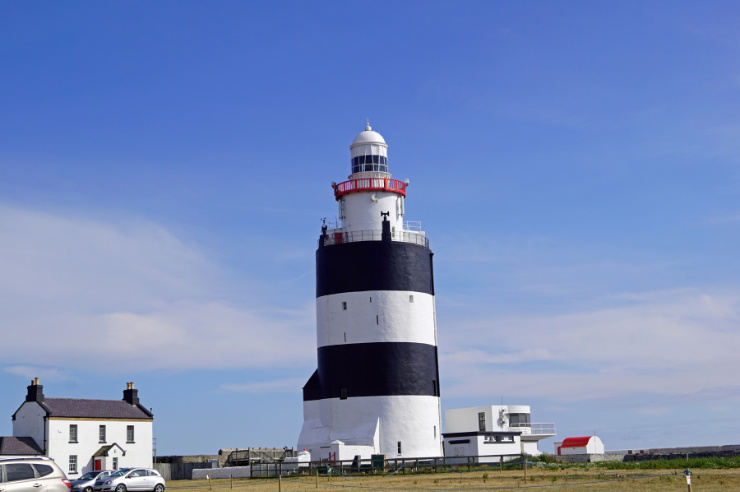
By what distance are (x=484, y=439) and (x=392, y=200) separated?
17560mm

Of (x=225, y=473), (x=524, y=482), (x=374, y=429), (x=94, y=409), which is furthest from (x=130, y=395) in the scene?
(x=524, y=482)

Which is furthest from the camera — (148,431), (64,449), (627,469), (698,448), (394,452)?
(698,448)

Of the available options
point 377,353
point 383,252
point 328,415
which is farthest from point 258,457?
point 383,252

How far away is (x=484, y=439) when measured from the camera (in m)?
57.9

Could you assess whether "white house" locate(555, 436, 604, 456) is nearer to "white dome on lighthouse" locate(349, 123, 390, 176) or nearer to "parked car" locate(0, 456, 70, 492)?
"white dome on lighthouse" locate(349, 123, 390, 176)

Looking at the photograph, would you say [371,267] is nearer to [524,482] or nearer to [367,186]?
[367,186]

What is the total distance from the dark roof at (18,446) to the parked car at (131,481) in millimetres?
18999

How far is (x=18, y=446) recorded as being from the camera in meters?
53.9

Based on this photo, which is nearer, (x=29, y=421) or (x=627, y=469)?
(x=627, y=469)

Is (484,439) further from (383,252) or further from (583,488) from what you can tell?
(583,488)

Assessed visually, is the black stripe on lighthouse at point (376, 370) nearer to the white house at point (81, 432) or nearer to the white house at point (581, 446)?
the white house at point (81, 432)

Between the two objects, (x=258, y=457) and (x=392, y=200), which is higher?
(x=392, y=200)

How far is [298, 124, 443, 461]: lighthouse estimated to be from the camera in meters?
51.9

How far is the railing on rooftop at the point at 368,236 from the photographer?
178 feet
